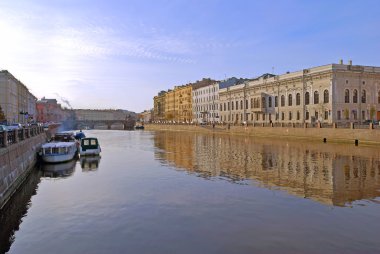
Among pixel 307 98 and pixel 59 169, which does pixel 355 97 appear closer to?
pixel 307 98

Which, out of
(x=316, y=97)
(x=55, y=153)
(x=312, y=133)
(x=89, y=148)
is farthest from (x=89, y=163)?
(x=316, y=97)

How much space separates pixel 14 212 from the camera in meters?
17.3

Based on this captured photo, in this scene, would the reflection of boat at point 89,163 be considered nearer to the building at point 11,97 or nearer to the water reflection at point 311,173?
the water reflection at point 311,173

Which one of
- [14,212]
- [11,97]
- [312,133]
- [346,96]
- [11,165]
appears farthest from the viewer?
[11,97]

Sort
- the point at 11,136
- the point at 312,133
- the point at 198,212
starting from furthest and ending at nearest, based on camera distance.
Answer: the point at 312,133 < the point at 11,136 < the point at 198,212

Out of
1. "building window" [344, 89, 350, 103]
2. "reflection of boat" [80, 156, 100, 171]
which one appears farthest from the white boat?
"building window" [344, 89, 350, 103]

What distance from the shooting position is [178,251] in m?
11.9

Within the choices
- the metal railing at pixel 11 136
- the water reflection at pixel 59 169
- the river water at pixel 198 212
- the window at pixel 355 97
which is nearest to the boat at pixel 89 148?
the water reflection at pixel 59 169

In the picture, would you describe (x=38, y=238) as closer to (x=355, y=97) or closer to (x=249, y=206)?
(x=249, y=206)

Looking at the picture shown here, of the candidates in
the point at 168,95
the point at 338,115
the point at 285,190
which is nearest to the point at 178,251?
the point at 285,190

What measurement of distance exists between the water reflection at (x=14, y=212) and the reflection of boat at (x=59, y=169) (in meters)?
3.58

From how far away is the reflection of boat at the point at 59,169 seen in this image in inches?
1158

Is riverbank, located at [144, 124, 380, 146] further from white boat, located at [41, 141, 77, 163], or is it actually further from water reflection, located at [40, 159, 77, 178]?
white boat, located at [41, 141, 77, 163]

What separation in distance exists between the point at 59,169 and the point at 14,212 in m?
15.3
